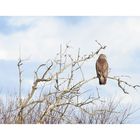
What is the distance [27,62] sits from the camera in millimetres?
4660

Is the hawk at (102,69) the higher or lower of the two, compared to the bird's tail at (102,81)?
higher

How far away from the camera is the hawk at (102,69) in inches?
182

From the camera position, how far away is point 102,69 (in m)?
4.64

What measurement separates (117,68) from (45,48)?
532 mm

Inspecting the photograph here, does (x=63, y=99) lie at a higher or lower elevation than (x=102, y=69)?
lower

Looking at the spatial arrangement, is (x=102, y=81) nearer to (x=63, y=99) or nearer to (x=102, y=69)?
(x=102, y=69)

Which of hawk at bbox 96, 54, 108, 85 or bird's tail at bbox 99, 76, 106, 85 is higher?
hawk at bbox 96, 54, 108, 85

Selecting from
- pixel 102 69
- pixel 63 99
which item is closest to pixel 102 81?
pixel 102 69

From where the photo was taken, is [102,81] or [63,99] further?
[63,99]

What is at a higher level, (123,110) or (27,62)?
(27,62)

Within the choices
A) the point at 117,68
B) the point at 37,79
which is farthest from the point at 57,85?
the point at 117,68

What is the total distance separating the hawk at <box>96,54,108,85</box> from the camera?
4629mm
